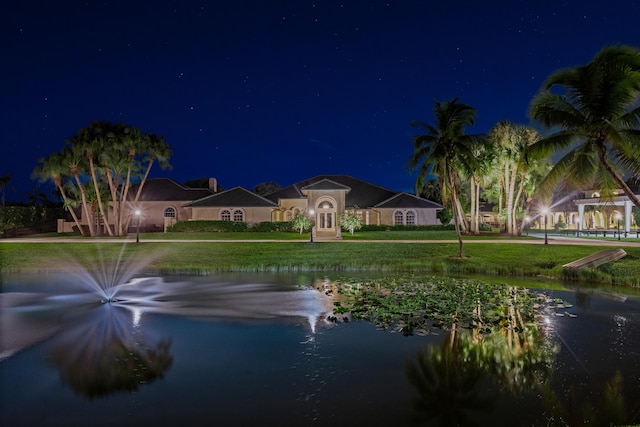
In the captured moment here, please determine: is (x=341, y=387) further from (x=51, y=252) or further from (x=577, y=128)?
(x=51, y=252)

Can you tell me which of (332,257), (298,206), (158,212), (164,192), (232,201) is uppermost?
(164,192)

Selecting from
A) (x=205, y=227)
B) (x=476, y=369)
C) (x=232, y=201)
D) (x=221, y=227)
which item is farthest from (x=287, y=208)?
(x=476, y=369)

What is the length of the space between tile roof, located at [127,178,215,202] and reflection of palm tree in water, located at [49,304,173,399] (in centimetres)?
4703

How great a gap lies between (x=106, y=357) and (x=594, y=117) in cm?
1896

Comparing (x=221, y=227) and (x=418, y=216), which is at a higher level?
(x=418, y=216)

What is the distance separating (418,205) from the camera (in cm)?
5322

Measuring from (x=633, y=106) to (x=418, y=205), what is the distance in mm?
34590

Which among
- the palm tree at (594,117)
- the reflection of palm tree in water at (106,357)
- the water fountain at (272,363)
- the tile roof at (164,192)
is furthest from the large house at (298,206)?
the reflection of palm tree in water at (106,357)

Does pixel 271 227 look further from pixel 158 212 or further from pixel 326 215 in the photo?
pixel 158 212

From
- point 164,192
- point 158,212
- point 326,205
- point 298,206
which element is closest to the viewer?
point 326,205

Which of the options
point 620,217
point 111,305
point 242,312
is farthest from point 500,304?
point 620,217

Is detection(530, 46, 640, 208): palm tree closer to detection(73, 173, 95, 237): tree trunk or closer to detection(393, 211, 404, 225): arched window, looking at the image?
detection(393, 211, 404, 225): arched window

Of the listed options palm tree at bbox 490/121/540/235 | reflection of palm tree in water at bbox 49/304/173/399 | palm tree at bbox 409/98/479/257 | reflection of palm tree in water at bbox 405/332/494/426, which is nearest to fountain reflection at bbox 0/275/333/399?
reflection of palm tree in water at bbox 49/304/173/399

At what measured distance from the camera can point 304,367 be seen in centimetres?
841
